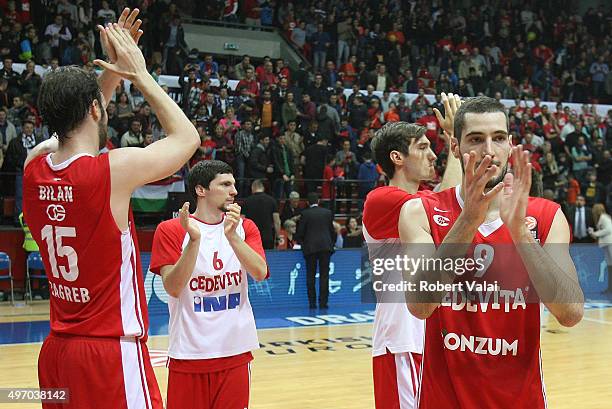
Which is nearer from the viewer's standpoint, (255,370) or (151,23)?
(255,370)

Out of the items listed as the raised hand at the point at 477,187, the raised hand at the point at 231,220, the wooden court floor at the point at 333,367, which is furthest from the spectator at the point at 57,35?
the raised hand at the point at 477,187

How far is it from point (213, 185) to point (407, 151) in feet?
4.05

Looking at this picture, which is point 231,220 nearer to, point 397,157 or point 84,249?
point 397,157

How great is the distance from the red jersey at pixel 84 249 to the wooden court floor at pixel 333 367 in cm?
453

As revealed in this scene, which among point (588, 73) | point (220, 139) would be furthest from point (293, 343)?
point (588, 73)

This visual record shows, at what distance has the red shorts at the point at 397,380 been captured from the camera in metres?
4.62

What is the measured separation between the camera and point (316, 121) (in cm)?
1759

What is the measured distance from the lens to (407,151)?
496 cm

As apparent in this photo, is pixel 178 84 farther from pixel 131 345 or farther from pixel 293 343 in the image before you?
pixel 131 345

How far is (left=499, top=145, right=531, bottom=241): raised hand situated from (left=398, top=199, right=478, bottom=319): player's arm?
127 mm

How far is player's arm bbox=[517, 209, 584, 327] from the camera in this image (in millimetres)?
2764

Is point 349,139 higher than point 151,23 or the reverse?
the reverse

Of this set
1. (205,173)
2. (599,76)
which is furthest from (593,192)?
(205,173)

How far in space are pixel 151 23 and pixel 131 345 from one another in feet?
56.6
